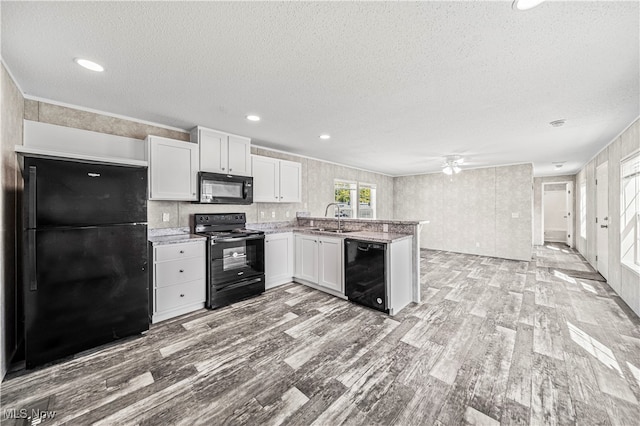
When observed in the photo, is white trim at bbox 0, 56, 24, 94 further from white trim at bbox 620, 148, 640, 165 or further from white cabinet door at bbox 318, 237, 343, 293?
white trim at bbox 620, 148, 640, 165

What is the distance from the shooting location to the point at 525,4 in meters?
1.32

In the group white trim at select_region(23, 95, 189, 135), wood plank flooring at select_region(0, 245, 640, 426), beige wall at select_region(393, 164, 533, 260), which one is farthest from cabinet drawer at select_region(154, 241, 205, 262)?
beige wall at select_region(393, 164, 533, 260)

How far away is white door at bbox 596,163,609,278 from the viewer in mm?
4164

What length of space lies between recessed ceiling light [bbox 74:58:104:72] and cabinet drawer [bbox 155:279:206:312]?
2.19m

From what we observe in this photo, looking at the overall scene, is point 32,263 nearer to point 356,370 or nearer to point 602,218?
point 356,370

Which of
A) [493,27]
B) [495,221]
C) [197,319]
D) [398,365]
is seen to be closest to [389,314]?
[398,365]

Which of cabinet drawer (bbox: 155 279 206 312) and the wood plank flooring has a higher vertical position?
cabinet drawer (bbox: 155 279 206 312)

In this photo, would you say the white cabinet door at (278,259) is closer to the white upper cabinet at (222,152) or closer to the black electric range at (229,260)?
the black electric range at (229,260)

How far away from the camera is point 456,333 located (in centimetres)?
258

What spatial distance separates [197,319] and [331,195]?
4.03 meters

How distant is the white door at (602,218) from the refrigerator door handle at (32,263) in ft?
23.8

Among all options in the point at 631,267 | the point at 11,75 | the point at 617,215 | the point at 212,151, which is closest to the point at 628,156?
the point at 617,215

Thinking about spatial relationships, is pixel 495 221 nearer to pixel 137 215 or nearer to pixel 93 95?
pixel 137 215

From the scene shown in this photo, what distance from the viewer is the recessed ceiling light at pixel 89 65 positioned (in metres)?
1.89
